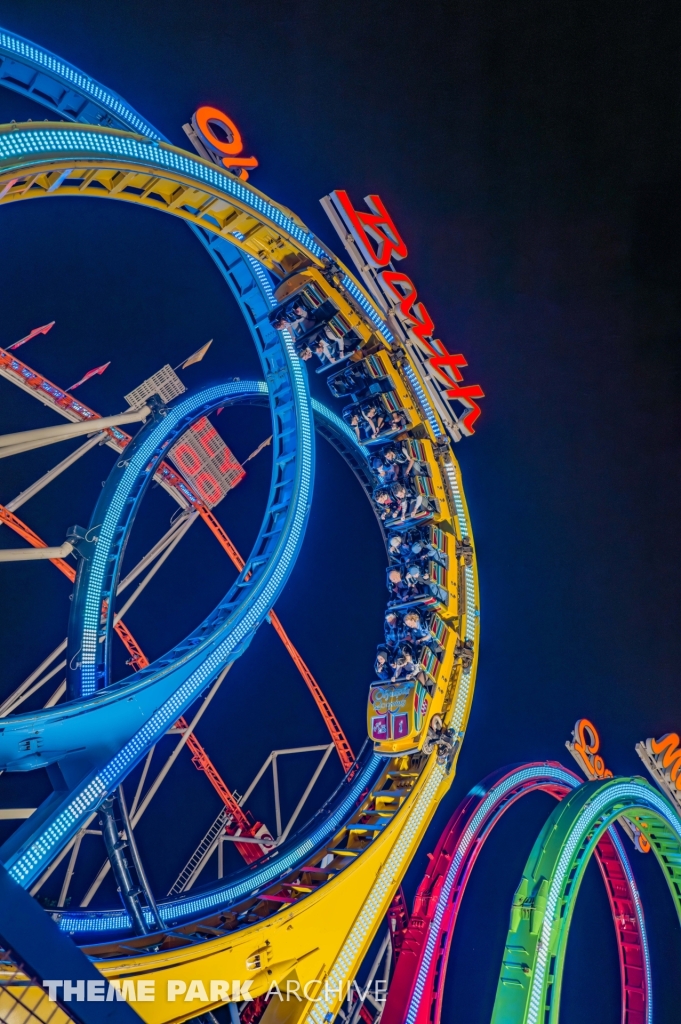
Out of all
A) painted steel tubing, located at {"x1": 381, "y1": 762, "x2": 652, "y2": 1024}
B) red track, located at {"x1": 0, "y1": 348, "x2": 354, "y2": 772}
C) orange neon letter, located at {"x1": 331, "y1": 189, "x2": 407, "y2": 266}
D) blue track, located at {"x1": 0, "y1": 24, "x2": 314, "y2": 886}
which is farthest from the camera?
orange neon letter, located at {"x1": 331, "y1": 189, "x2": 407, "y2": 266}

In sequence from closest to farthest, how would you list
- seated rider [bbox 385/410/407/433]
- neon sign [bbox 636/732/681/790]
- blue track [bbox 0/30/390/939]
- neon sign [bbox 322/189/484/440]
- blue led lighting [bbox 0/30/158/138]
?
blue track [bbox 0/30/390/939], blue led lighting [bbox 0/30/158/138], seated rider [bbox 385/410/407/433], neon sign [bbox 322/189/484/440], neon sign [bbox 636/732/681/790]

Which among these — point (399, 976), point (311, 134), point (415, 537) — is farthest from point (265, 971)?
point (311, 134)

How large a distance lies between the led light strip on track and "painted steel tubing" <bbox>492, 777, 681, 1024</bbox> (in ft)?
7.27

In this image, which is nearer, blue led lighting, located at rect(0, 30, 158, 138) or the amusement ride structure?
the amusement ride structure

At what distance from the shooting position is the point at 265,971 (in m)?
10.6

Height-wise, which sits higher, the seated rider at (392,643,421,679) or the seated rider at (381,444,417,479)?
the seated rider at (381,444,417,479)

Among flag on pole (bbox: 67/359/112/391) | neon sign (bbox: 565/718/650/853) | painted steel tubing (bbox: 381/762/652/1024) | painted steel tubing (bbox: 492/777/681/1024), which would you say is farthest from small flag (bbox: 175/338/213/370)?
neon sign (bbox: 565/718/650/853)

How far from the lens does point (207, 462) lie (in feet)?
54.7

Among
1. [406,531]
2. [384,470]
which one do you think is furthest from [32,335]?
[406,531]

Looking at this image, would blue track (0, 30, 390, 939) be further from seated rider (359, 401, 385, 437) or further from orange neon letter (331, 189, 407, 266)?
orange neon letter (331, 189, 407, 266)

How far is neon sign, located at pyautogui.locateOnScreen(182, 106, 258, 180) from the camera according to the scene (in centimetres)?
1452

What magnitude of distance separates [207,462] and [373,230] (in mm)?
6681

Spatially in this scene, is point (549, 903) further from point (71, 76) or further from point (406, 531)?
point (71, 76)

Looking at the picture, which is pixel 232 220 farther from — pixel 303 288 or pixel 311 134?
pixel 311 134
